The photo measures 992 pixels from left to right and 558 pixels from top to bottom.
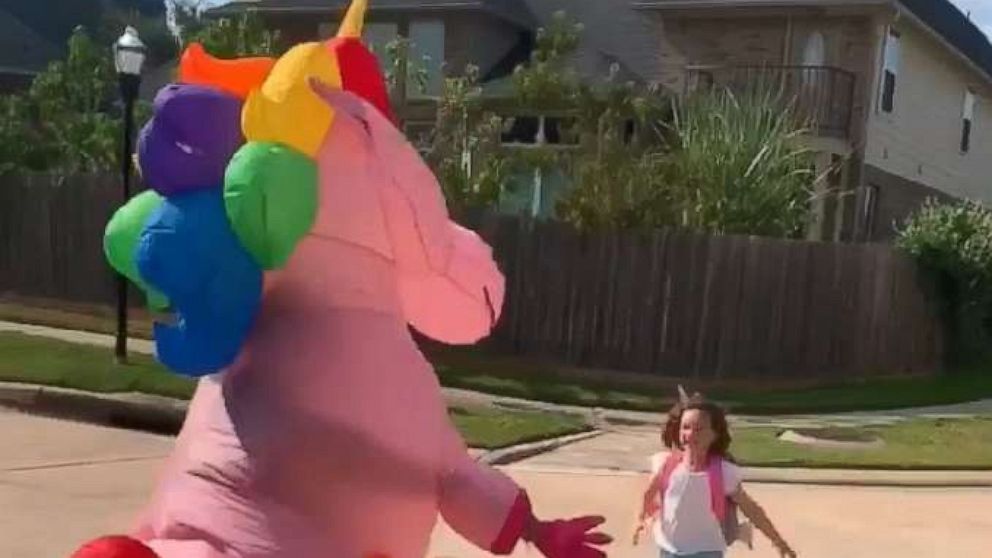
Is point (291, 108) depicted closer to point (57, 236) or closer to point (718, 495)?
point (718, 495)

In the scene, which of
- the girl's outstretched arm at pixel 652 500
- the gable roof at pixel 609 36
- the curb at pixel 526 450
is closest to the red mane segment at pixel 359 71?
the girl's outstretched arm at pixel 652 500

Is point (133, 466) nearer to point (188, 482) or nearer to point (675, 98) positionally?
point (188, 482)

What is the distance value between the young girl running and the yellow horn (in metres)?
2.74

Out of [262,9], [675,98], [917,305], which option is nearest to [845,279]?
[917,305]

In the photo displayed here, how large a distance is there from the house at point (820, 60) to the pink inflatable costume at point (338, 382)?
2248cm

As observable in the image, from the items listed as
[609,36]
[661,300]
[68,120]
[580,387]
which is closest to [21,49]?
[68,120]

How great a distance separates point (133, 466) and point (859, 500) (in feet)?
16.8

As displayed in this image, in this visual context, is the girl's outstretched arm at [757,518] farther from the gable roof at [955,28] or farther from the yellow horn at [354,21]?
the gable roof at [955,28]

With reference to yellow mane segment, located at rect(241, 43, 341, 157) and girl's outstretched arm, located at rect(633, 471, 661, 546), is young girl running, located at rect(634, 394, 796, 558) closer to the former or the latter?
girl's outstretched arm, located at rect(633, 471, 661, 546)

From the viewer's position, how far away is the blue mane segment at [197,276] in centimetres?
280

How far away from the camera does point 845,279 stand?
20844mm

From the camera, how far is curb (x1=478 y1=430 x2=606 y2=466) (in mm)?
11398

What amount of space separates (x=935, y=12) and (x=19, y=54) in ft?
89.0

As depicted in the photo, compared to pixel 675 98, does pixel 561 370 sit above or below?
below
